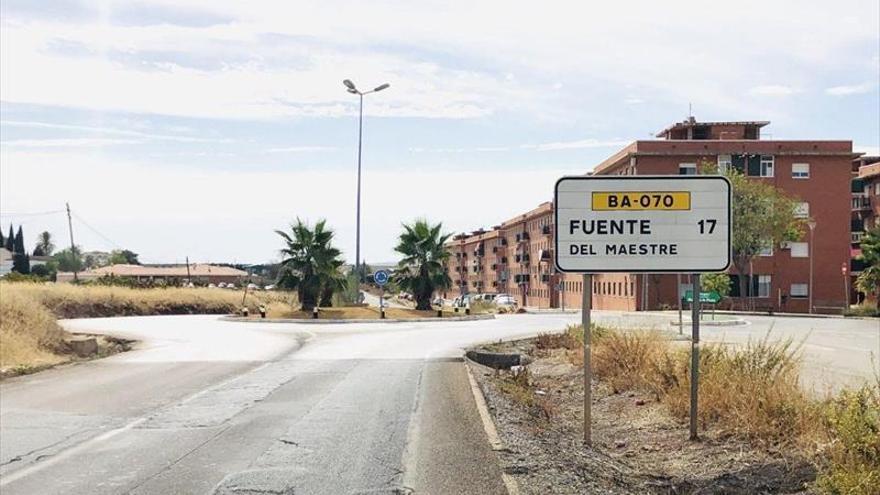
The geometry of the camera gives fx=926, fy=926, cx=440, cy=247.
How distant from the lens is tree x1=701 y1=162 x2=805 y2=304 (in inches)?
2281

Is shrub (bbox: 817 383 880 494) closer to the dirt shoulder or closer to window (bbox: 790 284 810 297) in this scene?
the dirt shoulder

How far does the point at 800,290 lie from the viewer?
66.6 meters

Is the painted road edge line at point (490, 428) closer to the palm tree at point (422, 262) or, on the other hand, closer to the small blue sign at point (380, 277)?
the small blue sign at point (380, 277)

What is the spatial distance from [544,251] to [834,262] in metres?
36.6

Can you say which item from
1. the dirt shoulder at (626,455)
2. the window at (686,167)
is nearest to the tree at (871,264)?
the window at (686,167)

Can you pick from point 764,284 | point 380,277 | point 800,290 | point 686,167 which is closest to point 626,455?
point 380,277

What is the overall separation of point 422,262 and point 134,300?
58.0ft

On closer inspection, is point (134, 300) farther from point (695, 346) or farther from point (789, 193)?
point (695, 346)

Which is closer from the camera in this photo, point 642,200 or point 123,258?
point 642,200

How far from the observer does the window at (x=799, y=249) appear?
2638 inches

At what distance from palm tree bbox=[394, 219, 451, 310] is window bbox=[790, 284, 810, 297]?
28.9 metres

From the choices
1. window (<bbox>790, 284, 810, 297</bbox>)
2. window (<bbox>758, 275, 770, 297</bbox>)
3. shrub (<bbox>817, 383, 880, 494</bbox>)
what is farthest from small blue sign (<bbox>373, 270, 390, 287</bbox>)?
shrub (<bbox>817, 383, 880, 494</bbox>)

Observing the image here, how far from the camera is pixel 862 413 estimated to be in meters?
6.78

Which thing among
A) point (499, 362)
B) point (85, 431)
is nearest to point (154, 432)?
point (85, 431)
